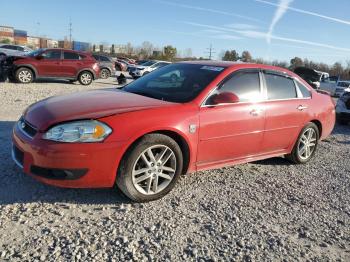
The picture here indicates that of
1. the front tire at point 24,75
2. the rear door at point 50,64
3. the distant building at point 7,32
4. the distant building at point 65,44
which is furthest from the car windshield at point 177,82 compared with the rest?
the distant building at point 7,32

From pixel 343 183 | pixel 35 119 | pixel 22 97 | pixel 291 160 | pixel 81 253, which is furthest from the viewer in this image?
pixel 22 97

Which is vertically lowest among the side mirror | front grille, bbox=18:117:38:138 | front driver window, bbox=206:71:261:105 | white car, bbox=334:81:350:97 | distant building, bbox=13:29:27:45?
white car, bbox=334:81:350:97

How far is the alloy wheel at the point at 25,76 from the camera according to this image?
15.4 meters

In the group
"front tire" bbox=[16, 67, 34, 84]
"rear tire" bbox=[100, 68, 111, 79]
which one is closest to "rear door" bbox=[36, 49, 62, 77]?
"front tire" bbox=[16, 67, 34, 84]

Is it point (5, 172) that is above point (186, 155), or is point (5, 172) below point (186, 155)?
below

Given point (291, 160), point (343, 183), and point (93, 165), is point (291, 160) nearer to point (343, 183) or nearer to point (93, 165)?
point (343, 183)

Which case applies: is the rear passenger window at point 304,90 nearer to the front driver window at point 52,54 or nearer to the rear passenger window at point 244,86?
the rear passenger window at point 244,86

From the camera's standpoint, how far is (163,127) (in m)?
4.05

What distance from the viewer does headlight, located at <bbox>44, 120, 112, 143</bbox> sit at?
3684 millimetres

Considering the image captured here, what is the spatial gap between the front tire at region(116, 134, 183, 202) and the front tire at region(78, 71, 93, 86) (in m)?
13.7

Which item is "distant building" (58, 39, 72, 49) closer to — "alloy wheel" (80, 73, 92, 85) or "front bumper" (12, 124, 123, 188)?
"alloy wheel" (80, 73, 92, 85)

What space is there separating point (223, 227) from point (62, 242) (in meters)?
1.48

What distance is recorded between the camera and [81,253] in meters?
3.01

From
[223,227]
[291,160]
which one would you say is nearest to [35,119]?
[223,227]
